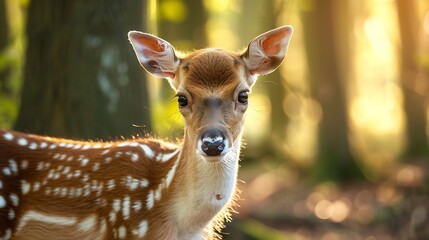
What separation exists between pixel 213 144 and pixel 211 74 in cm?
63

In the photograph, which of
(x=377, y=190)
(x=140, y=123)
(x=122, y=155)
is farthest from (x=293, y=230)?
(x=122, y=155)

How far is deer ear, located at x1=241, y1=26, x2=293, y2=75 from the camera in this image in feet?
21.0

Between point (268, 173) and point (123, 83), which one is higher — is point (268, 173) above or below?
above

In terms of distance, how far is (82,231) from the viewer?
6.35m

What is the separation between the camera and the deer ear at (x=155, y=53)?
6.42 meters

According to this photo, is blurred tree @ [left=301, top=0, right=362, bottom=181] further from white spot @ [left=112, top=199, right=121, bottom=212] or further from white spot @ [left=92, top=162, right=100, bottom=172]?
white spot @ [left=112, top=199, right=121, bottom=212]

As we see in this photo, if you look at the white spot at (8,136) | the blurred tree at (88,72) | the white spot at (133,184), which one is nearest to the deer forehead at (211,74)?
the white spot at (133,184)

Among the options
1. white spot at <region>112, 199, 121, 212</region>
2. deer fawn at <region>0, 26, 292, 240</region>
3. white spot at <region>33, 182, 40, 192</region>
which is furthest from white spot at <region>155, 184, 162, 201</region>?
white spot at <region>33, 182, 40, 192</region>

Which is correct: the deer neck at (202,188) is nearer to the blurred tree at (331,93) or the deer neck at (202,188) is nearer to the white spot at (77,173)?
the white spot at (77,173)

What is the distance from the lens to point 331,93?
63.5 feet

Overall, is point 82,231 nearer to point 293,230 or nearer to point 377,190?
point 293,230

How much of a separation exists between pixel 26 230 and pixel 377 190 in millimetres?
11870

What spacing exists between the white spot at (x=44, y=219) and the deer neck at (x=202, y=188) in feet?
2.43

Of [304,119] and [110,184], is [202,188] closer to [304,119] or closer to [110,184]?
[110,184]
